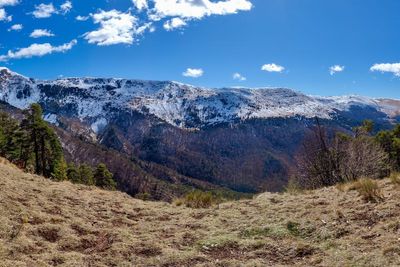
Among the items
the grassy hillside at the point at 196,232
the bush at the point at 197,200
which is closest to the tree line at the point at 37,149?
the bush at the point at 197,200

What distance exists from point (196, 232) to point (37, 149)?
50.5m

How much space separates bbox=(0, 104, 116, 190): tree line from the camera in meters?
58.5

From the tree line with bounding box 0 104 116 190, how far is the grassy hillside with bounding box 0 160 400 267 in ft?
92.7

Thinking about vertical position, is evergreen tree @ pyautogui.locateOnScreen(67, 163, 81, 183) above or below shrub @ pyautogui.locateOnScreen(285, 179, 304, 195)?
below

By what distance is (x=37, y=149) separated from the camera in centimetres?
6109

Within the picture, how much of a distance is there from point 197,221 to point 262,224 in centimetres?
278

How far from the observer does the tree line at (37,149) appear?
2304 inches

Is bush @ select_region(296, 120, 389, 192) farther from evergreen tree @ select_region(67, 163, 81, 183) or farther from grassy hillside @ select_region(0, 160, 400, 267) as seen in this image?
evergreen tree @ select_region(67, 163, 81, 183)

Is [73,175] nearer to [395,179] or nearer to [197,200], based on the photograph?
[197,200]

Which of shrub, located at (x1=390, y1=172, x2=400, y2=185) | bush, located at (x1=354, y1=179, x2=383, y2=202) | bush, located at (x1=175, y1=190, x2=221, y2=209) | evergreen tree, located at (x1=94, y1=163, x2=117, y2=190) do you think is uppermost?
shrub, located at (x1=390, y1=172, x2=400, y2=185)

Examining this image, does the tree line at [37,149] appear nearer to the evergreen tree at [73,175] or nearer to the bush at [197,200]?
the evergreen tree at [73,175]

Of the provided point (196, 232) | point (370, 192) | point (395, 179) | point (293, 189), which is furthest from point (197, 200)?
point (395, 179)

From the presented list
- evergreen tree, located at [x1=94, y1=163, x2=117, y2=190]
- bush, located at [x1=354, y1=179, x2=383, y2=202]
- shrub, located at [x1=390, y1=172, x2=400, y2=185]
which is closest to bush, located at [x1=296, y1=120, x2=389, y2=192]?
shrub, located at [x1=390, y1=172, x2=400, y2=185]

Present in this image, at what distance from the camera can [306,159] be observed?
1780 inches
